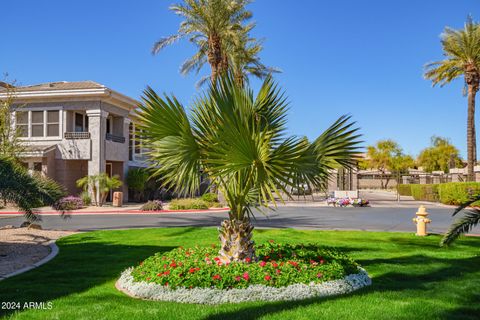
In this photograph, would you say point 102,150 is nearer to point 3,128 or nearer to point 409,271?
point 3,128

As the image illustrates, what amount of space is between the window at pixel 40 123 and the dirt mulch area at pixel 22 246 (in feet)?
51.4

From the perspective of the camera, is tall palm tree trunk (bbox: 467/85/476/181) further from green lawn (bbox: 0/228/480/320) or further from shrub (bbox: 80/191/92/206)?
shrub (bbox: 80/191/92/206)

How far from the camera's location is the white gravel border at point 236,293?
6305 mm

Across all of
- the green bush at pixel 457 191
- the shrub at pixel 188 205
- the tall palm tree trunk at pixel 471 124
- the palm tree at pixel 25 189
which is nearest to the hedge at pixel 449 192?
the green bush at pixel 457 191

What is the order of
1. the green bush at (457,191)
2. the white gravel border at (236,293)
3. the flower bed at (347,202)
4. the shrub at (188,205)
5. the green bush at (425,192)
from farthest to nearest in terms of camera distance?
the green bush at (425,192) < the flower bed at (347,202) < the green bush at (457,191) < the shrub at (188,205) < the white gravel border at (236,293)

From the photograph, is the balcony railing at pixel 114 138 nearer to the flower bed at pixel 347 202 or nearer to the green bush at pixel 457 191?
the flower bed at pixel 347 202

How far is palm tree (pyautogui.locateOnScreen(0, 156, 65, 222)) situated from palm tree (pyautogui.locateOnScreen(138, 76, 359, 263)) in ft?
13.7

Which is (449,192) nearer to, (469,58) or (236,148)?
(469,58)

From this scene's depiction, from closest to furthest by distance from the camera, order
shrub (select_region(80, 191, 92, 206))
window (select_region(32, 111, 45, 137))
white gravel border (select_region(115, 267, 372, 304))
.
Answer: white gravel border (select_region(115, 267, 372, 304)) → shrub (select_region(80, 191, 92, 206)) → window (select_region(32, 111, 45, 137))

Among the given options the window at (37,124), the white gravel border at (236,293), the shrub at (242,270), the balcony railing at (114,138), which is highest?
the window at (37,124)

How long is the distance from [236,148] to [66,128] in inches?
994

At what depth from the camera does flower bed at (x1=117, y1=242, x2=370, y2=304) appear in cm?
641

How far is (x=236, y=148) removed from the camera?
20.6 feet

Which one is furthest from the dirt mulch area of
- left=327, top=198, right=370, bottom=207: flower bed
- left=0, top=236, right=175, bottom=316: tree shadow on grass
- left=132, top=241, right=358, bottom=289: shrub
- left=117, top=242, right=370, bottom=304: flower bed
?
left=327, top=198, right=370, bottom=207: flower bed
